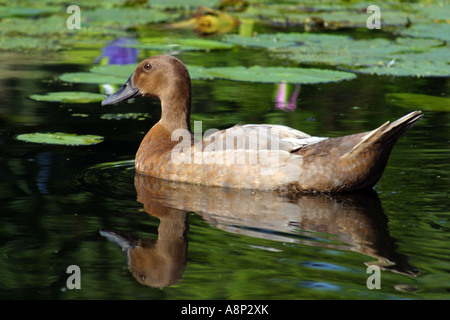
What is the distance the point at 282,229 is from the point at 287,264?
0.68 m

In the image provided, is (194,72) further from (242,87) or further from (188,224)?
(188,224)

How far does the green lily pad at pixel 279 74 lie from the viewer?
32.4ft

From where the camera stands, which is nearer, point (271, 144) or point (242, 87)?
point (271, 144)

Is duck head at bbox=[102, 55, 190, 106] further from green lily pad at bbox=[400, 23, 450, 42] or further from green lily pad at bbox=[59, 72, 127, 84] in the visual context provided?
green lily pad at bbox=[400, 23, 450, 42]

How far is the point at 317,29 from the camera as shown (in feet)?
48.5

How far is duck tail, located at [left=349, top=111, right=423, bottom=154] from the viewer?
18.7 ft

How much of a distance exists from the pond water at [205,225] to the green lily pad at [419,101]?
0.48 meters

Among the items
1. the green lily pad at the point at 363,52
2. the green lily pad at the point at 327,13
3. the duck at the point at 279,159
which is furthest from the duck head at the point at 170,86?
the green lily pad at the point at 327,13

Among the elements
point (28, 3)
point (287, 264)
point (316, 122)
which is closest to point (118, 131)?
point (316, 122)

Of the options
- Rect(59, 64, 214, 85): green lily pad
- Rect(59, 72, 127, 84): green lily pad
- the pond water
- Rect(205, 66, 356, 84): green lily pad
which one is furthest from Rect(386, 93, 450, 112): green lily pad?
Rect(59, 72, 127, 84): green lily pad

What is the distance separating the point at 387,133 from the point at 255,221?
50.5 inches

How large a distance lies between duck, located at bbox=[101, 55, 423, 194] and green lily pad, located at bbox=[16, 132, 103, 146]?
0.93m
